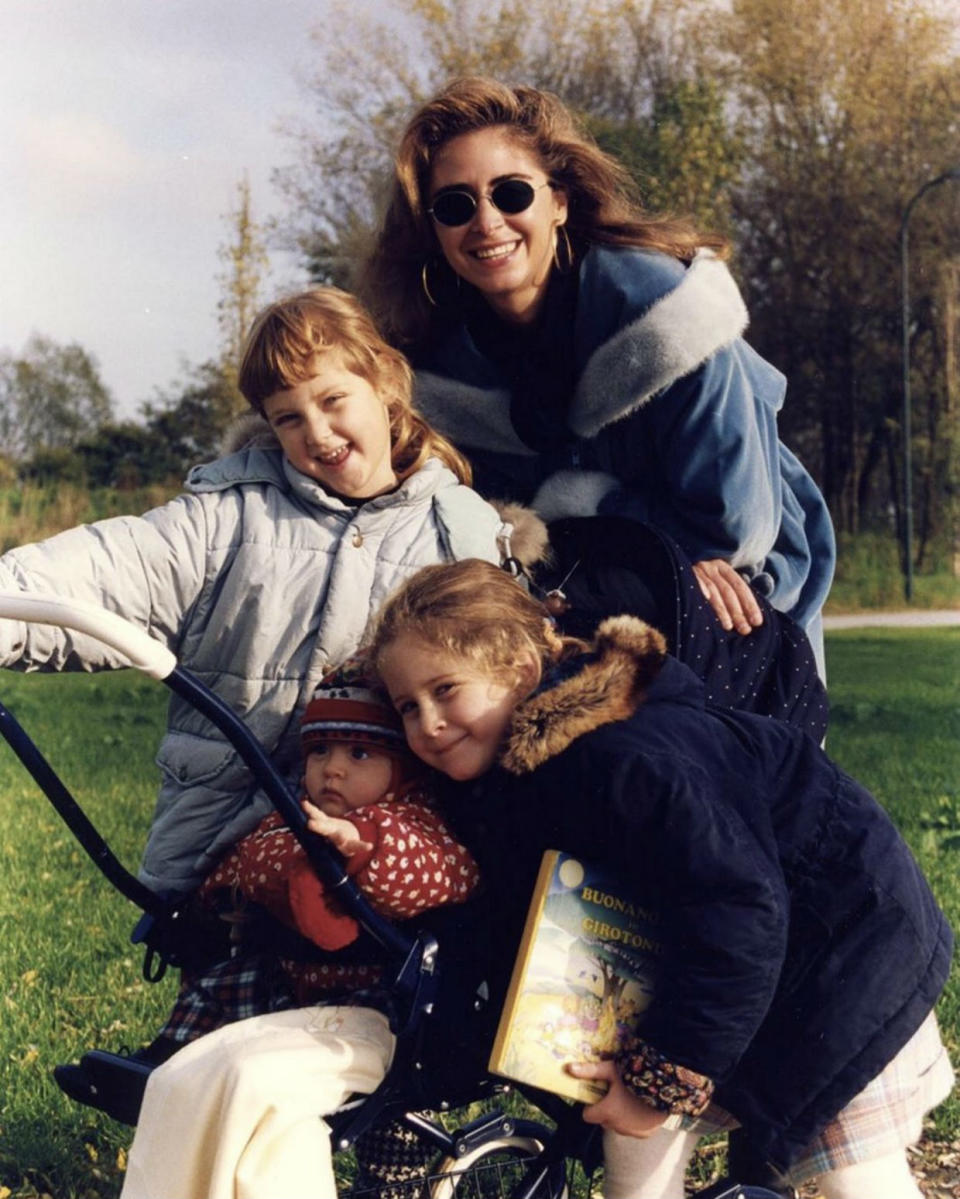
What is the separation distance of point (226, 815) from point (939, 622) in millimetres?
8361

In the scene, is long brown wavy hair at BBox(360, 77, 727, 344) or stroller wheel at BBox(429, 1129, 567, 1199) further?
long brown wavy hair at BBox(360, 77, 727, 344)

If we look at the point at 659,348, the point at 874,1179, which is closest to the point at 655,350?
the point at 659,348

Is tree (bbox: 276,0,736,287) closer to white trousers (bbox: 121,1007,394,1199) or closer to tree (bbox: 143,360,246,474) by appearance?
white trousers (bbox: 121,1007,394,1199)

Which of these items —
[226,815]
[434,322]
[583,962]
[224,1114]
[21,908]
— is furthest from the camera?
[21,908]

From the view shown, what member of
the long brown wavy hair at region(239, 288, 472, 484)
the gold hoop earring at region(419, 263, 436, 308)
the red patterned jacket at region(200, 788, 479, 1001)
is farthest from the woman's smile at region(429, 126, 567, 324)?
the red patterned jacket at region(200, 788, 479, 1001)

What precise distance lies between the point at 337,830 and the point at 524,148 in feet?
5.10

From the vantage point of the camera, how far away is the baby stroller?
7.11 feet

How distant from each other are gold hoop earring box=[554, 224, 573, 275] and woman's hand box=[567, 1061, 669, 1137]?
162 cm

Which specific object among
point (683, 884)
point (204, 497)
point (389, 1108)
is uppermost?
point (204, 497)

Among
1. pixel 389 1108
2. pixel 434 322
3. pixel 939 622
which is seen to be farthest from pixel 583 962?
pixel 939 622

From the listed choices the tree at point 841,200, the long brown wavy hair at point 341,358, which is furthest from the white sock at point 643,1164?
the tree at point 841,200

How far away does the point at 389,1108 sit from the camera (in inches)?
89.4

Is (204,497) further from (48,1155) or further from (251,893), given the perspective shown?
(48,1155)

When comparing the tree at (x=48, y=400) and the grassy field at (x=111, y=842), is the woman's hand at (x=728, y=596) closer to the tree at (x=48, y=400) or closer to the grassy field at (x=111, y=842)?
the grassy field at (x=111, y=842)
